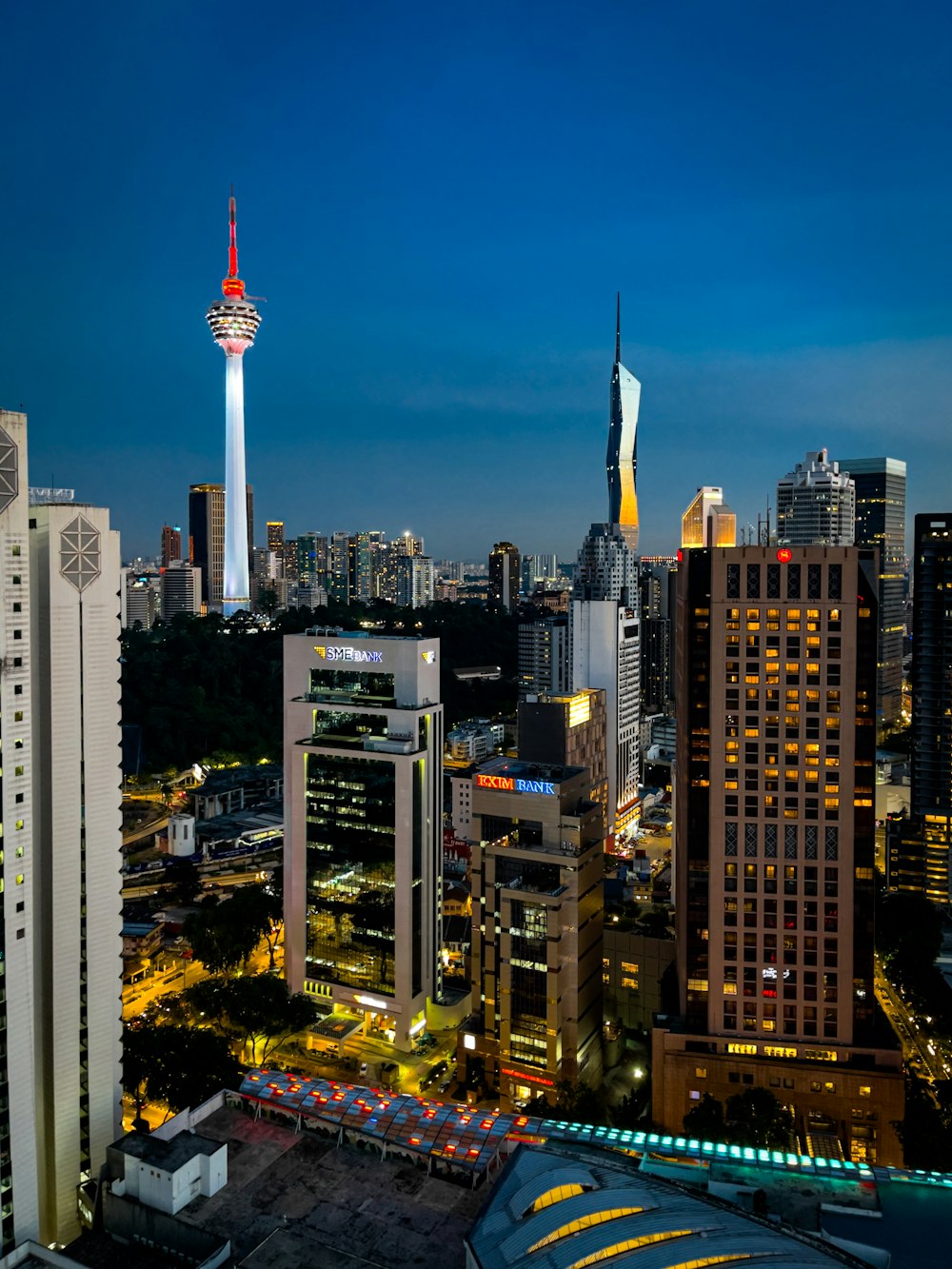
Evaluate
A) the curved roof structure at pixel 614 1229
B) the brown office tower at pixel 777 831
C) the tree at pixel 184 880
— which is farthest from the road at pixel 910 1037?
the tree at pixel 184 880

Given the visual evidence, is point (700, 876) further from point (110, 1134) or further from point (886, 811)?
point (886, 811)

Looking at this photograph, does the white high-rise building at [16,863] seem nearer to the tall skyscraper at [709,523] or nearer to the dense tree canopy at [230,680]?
the tall skyscraper at [709,523]

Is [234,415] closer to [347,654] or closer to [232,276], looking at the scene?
[232,276]

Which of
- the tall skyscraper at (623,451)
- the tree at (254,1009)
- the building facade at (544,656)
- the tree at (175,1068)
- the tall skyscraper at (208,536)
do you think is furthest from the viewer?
the tall skyscraper at (208,536)

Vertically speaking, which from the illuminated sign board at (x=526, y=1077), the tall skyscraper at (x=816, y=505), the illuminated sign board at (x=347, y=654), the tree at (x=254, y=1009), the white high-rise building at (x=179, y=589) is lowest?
the illuminated sign board at (x=526, y=1077)

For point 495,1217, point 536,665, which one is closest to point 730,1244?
point 495,1217

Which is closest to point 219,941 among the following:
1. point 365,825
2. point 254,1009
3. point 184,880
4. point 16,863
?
point 254,1009

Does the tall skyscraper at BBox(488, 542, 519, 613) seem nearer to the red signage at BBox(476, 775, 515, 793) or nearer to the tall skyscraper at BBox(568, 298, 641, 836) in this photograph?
the tall skyscraper at BBox(568, 298, 641, 836)

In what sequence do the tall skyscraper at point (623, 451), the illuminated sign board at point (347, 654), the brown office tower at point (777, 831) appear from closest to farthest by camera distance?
1. the brown office tower at point (777, 831)
2. the illuminated sign board at point (347, 654)
3. the tall skyscraper at point (623, 451)
